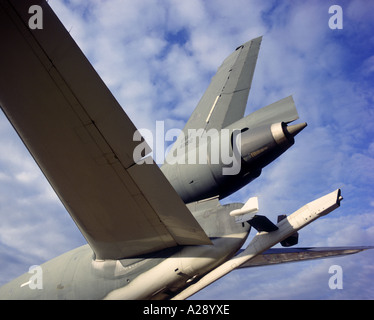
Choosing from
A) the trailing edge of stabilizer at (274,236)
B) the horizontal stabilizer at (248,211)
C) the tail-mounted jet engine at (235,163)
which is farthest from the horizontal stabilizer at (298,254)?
the horizontal stabilizer at (248,211)

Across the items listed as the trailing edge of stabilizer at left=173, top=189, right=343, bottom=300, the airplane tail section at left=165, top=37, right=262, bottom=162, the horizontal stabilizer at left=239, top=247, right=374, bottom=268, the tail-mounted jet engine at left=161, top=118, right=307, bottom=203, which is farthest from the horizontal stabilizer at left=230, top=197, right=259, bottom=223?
the horizontal stabilizer at left=239, top=247, right=374, bottom=268

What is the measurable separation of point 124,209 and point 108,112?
178cm

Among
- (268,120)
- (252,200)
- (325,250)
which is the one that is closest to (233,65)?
(268,120)

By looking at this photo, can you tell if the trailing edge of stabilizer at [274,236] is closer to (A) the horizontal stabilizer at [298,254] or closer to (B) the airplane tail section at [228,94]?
(B) the airplane tail section at [228,94]

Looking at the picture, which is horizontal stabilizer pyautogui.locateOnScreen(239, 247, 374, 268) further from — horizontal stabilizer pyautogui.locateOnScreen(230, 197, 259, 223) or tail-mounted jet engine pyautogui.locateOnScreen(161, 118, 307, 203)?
horizontal stabilizer pyautogui.locateOnScreen(230, 197, 259, 223)

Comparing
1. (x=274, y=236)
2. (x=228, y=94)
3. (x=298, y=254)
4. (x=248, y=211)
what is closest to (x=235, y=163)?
(x=248, y=211)

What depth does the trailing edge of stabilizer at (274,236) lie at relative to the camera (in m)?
5.65


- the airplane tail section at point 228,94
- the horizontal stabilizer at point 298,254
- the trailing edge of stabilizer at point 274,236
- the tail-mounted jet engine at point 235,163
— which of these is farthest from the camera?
the horizontal stabilizer at point 298,254

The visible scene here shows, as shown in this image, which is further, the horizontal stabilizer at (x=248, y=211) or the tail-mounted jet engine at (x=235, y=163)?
the tail-mounted jet engine at (x=235, y=163)

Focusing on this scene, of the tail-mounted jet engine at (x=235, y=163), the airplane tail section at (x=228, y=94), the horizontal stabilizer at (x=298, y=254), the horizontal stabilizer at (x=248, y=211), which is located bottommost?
the horizontal stabilizer at (x=298, y=254)

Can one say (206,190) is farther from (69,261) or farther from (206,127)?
(69,261)

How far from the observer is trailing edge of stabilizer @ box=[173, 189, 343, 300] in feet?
18.5

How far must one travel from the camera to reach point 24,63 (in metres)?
3.85

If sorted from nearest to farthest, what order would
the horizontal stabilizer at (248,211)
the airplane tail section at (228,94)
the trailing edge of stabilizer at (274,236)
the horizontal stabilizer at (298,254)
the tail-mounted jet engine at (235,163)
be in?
the horizontal stabilizer at (248,211), the tail-mounted jet engine at (235,163), the trailing edge of stabilizer at (274,236), the airplane tail section at (228,94), the horizontal stabilizer at (298,254)
